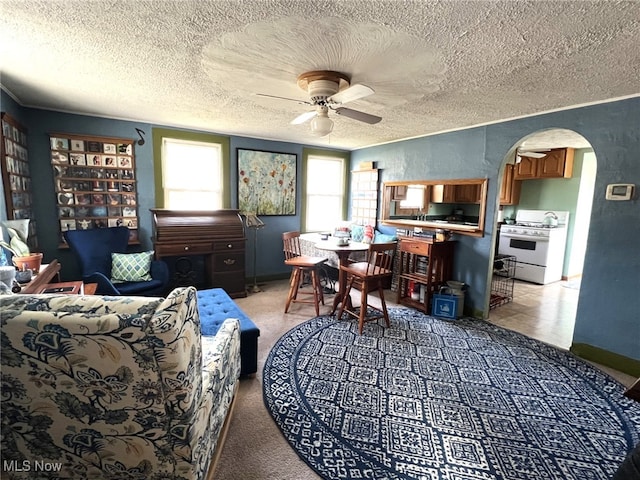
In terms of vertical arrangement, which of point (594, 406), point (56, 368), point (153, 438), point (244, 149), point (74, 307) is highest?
point (244, 149)

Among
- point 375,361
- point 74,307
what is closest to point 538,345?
point 375,361

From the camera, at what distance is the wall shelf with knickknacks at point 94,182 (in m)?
3.48

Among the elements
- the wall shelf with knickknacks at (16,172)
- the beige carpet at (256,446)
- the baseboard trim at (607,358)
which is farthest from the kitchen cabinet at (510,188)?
the wall shelf with knickknacks at (16,172)

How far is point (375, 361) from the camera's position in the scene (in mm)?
2639

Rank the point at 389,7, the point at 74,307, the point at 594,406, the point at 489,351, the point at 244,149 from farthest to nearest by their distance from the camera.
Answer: the point at 244,149 < the point at 489,351 < the point at 594,406 < the point at 389,7 < the point at 74,307

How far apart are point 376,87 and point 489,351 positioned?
8.50 ft

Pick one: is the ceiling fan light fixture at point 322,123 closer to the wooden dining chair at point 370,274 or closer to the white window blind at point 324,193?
the wooden dining chair at point 370,274

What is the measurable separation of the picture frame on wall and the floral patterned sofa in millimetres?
3748

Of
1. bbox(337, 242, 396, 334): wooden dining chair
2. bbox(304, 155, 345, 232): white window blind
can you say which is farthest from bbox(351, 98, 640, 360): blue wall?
bbox(304, 155, 345, 232): white window blind

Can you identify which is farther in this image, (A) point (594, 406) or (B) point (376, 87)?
(B) point (376, 87)

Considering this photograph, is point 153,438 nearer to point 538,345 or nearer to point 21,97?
point 538,345

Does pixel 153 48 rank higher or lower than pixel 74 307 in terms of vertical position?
higher

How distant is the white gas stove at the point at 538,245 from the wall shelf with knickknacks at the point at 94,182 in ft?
19.7

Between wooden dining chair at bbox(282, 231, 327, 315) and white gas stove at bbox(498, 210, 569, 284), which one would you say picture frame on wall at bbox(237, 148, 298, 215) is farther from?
white gas stove at bbox(498, 210, 569, 284)
